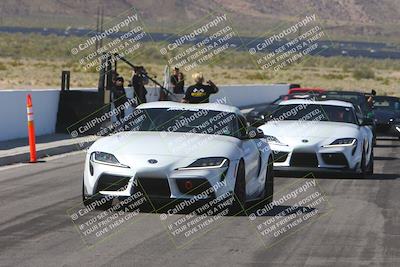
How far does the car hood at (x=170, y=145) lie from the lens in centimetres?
1245

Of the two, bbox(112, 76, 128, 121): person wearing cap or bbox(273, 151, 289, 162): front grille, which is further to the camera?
bbox(112, 76, 128, 121): person wearing cap

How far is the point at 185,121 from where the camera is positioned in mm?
13664

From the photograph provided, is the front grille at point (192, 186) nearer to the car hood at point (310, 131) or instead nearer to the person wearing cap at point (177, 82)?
the car hood at point (310, 131)

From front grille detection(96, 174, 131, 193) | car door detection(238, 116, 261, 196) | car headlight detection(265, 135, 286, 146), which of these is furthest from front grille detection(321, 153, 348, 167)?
front grille detection(96, 174, 131, 193)

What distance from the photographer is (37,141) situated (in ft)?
78.3

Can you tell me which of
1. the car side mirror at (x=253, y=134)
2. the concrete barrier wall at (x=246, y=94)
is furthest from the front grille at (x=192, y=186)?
the concrete barrier wall at (x=246, y=94)

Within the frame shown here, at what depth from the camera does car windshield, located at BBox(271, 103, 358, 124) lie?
19484mm

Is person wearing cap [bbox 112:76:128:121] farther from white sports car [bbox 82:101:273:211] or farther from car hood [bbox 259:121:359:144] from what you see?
white sports car [bbox 82:101:273:211]

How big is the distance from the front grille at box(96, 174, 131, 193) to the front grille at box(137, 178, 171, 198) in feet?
0.55

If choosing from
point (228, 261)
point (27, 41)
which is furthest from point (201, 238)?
point (27, 41)

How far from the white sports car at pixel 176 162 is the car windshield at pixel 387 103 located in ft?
60.5

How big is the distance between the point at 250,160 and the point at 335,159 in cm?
496

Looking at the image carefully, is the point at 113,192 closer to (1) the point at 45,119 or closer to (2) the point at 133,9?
(1) the point at 45,119

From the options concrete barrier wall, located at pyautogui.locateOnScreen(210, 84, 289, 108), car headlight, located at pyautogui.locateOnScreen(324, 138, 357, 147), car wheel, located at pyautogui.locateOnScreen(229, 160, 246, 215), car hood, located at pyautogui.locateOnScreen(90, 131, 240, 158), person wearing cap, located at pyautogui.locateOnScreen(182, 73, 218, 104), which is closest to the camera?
car hood, located at pyautogui.locateOnScreen(90, 131, 240, 158)
